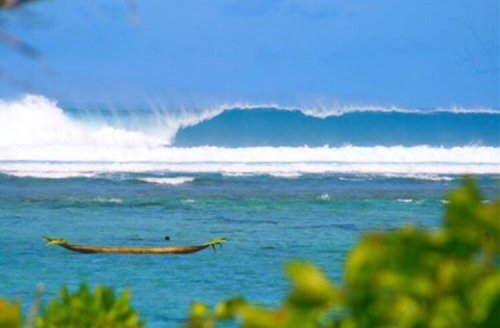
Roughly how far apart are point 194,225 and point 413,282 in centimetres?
1358

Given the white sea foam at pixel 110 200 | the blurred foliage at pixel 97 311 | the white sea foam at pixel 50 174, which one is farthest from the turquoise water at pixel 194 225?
the blurred foliage at pixel 97 311

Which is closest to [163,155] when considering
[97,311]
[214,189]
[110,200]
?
[214,189]

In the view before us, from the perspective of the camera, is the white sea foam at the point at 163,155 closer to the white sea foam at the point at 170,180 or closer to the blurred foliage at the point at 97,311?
the white sea foam at the point at 170,180

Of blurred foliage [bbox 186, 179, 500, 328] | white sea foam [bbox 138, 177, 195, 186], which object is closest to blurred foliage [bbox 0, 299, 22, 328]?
blurred foliage [bbox 186, 179, 500, 328]

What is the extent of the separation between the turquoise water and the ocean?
0.03m

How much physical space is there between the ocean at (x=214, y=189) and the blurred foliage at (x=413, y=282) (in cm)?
7

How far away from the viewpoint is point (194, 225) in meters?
14.3

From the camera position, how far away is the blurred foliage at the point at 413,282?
767 millimetres

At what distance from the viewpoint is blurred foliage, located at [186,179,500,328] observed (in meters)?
0.77

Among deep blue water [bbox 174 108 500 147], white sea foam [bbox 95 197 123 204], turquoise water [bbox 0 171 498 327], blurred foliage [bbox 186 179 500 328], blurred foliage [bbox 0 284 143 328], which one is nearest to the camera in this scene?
blurred foliage [bbox 186 179 500 328]

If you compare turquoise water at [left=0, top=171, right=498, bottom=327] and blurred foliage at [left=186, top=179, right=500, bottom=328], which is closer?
blurred foliage at [left=186, top=179, right=500, bottom=328]

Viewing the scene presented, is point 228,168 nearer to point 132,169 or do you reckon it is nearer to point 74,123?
point 132,169

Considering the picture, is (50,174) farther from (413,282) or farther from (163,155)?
(413,282)

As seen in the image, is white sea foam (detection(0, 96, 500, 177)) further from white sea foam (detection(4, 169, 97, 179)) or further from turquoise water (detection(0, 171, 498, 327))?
turquoise water (detection(0, 171, 498, 327))
